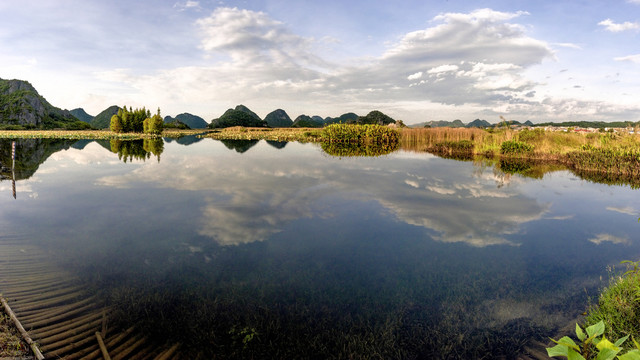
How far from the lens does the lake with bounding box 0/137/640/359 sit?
512 centimetres

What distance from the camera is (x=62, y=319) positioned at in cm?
526

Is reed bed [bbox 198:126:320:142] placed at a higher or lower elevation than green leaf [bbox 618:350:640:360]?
higher

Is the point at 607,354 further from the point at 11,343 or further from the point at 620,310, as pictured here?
the point at 11,343

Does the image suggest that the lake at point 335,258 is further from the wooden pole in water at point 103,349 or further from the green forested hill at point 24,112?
the green forested hill at point 24,112

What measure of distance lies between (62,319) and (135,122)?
85532 mm

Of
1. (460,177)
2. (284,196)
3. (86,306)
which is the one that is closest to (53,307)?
(86,306)

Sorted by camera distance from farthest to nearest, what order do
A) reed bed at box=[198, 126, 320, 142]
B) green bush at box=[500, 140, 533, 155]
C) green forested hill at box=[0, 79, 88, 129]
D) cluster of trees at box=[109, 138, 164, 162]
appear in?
1. green forested hill at box=[0, 79, 88, 129]
2. reed bed at box=[198, 126, 320, 142]
3. green bush at box=[500, 140, 533, 155]
4. cluster of trees at box=[109, 138, 164, 162]

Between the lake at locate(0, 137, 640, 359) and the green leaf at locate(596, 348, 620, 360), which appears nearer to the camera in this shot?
the green leaf at locate(596, 348, 620, 360)

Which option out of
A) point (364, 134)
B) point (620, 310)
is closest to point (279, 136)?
point (364, 134)

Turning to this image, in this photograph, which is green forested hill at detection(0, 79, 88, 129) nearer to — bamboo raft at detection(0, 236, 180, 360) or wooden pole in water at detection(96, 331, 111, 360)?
bamboo raft at detection(0, 236, 180, 360)

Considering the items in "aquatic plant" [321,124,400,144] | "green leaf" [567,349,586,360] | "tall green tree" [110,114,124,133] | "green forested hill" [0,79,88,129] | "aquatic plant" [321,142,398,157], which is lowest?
"green leaf" [567,349,586,360]

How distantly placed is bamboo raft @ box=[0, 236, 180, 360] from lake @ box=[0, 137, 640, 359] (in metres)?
0.26

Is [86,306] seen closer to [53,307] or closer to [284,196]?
[53,307]

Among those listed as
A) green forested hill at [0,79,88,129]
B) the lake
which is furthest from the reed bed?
green forested hill at [0,79,88,129]
